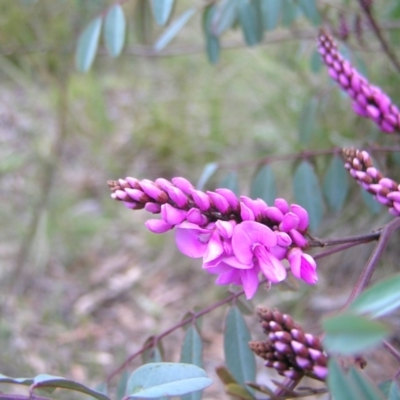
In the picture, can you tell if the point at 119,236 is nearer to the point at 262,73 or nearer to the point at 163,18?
the point at 262,73

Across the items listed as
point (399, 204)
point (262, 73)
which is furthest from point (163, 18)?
point (262, 73)

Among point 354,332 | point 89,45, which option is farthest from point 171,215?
point 89,45

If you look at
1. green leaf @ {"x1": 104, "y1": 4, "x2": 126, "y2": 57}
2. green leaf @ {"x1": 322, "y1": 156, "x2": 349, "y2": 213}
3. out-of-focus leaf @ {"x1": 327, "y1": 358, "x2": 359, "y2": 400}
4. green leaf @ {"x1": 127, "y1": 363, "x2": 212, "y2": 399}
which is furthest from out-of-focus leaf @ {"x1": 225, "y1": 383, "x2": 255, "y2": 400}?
green leaf @ {"x1": 104, "y1": 4, "x2": 126, "y2": 57}

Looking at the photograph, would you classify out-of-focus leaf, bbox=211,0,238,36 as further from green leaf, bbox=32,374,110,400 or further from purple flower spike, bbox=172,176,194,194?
green leaf, bbox=32,374,110,400

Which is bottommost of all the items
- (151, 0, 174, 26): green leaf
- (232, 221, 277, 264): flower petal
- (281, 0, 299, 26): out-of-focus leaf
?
(232, 221, 277, 264): flower petal

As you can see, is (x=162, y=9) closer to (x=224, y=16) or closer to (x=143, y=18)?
(x=224, y=16)
